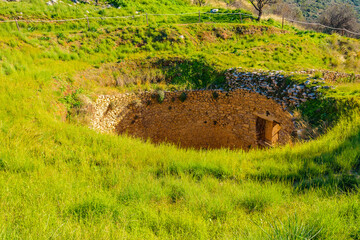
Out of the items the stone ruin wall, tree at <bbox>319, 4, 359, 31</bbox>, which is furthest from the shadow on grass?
tree at <bbox>319, 4, 359, 31</bbox>

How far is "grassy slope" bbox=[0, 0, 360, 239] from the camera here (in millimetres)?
2402

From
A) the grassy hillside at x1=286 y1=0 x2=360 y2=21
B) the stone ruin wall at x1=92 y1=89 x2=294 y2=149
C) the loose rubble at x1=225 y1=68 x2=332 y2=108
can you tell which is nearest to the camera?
the loose rubble at x1=225 y1=68 x2=332 y2=108

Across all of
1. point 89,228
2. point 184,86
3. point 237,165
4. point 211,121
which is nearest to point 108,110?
point 184,86

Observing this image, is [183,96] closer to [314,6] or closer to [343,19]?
[343,19]

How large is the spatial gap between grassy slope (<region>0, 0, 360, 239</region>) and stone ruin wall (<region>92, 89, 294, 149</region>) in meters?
3.37

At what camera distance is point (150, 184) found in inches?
139

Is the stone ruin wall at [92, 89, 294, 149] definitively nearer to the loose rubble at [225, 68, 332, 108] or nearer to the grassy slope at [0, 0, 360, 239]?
the loose rubble at [225, 68, 332, 108]

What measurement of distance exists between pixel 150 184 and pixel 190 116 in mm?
8376

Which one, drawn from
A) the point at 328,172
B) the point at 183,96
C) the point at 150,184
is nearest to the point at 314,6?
the point at 183,96

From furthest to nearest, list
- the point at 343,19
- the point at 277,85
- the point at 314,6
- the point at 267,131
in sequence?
the point at 314,6, the point at 343,19, the point at 267,131, the point at 277,85

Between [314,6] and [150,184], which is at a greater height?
[314,6]

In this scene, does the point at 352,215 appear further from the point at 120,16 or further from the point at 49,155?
the point at 120,16

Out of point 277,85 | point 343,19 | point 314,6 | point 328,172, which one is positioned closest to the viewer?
point 328,172

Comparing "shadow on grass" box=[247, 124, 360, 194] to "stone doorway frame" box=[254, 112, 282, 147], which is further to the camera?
"stone doorway frame" box=[254, 112, 282, 147]
